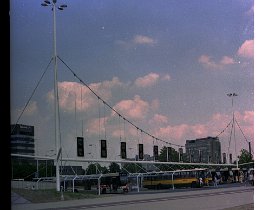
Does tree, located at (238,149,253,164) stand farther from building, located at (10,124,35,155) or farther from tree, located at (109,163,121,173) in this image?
building, located at (10,124,35,155)

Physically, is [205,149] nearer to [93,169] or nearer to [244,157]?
[244,157]

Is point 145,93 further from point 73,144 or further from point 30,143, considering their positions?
point 30,143

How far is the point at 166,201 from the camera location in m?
2.63

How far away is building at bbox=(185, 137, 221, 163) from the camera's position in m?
2.52

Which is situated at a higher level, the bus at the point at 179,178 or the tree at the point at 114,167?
the tree at the point at 114,167

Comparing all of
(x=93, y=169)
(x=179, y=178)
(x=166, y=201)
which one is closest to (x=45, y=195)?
(x=93, y=169)

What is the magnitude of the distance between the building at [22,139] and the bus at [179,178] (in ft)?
2.64

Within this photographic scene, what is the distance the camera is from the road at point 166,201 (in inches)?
97.2

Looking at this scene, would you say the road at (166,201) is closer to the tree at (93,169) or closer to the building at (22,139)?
the tree at (93,169)

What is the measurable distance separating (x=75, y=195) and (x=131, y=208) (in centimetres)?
42

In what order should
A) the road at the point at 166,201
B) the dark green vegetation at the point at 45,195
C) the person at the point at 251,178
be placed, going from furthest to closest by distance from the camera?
the dark green vegetation at the point at 45,195 < the road at the point at 166,201 < the person at the point at 251,178

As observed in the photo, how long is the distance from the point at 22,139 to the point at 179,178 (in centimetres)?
109

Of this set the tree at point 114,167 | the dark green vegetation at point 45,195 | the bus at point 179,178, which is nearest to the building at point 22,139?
the dark green vegetation at point 45,195

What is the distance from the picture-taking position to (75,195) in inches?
107
